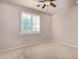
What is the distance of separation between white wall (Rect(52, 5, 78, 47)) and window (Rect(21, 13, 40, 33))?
1.44 m

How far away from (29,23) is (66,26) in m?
2.47

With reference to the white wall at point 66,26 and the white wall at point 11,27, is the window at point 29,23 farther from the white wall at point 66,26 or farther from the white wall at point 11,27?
the white wall at point 66,26

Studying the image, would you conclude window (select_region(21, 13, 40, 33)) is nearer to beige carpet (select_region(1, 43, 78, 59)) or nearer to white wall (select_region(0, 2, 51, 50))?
white wall (select_region(0, 2, 51, 50))

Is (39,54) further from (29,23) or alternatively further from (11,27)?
(29,23)

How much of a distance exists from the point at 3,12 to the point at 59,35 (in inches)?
162

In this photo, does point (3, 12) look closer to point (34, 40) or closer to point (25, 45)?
point (25, 45)

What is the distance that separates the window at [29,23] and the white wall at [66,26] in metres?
1.44

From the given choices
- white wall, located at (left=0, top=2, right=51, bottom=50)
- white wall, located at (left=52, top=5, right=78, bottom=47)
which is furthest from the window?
white wall, located at (left=52, top=5, right=78, bottom=47)

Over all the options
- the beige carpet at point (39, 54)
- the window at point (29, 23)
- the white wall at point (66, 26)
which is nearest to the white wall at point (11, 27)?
the window at point (29, 23)

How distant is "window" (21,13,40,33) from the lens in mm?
5688

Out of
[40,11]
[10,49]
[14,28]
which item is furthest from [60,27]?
[10,49]

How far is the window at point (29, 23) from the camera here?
18.7 feet

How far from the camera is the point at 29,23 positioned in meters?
6.06

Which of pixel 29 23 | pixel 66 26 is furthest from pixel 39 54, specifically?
pixel 66 26
